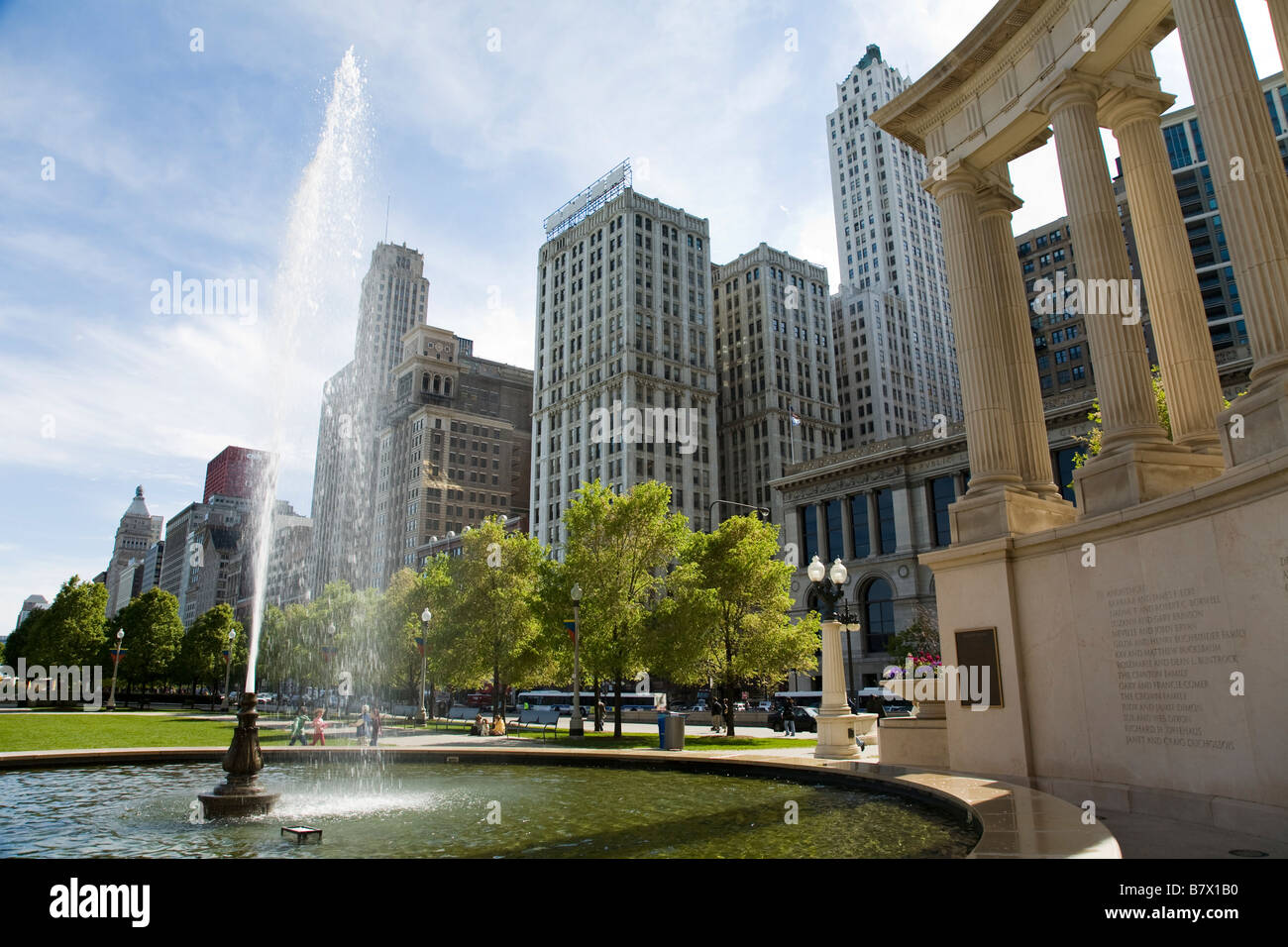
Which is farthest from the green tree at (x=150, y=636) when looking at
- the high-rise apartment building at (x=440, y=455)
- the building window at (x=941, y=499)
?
the building window at (x=941, y=499)

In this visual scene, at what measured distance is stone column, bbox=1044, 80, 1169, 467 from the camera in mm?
15016

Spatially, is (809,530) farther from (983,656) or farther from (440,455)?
(440,455)

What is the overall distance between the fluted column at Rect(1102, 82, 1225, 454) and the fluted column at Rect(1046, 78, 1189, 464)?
0.46 m

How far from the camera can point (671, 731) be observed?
2644 cm

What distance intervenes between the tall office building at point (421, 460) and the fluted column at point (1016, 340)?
334ft

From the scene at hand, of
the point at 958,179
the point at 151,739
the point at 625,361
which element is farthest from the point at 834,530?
the point at 151,739

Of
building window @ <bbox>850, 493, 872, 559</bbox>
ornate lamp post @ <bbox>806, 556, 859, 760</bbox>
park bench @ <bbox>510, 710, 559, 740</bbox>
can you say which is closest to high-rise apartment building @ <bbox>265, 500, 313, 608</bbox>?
park bench @ <bbox>510, 710, 559, 740</bbox>

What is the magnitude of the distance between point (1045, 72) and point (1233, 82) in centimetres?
580

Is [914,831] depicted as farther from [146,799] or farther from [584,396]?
[584,396]

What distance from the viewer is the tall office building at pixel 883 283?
441 feet

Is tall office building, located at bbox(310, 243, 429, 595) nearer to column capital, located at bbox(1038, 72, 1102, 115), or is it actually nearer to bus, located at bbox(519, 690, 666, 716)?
bus, located at bbox(519, 690, 666, 716)

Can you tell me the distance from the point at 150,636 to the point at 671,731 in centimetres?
7196
